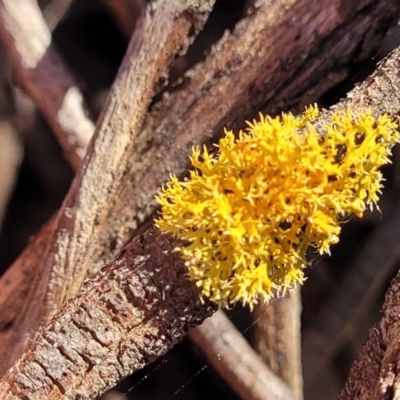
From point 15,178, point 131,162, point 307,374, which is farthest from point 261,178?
point 15,178

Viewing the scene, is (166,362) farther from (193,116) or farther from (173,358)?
(193,116)

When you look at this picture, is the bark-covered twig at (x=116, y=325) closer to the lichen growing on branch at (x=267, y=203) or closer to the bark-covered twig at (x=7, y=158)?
the lichen growing on branch at (x=267, y=203)

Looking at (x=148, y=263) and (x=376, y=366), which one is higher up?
(x=148, y=263)

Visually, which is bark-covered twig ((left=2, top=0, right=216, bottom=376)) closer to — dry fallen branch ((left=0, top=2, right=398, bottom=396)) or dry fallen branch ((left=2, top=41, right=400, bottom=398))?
dry fallen branch ((left=0, top=2, right=398, bottom=396))

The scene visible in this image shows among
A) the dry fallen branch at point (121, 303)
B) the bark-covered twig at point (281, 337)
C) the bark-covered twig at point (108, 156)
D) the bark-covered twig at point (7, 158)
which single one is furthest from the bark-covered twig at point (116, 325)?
the bark-covered twig at point (7, 158)

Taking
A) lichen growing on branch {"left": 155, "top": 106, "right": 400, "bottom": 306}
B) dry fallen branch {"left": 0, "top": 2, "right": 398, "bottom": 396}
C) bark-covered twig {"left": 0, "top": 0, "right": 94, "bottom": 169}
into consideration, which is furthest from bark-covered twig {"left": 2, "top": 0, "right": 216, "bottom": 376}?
lichen growing on branch {"left": 155, "top": 106, "right": 400, "bottom": 306}

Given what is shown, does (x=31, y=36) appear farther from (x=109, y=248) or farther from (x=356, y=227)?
(x=356, y=227)

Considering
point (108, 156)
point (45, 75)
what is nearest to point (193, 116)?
point (108, 156)
